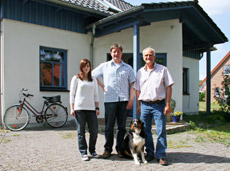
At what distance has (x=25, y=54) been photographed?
782cm

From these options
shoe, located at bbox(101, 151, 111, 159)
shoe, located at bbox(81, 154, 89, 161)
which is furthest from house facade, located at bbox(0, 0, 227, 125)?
shoe, located at bbox(81, 154, 89, 161)

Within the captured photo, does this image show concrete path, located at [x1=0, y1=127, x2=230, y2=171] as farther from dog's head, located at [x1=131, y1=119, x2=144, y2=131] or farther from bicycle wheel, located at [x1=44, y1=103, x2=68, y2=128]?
bicycle wheel, located at [x1=44, y1=103, x2=68, y2=128]

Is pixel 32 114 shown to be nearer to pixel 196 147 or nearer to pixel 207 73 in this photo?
pixel 196 147

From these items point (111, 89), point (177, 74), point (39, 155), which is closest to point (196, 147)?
point (111, 89)

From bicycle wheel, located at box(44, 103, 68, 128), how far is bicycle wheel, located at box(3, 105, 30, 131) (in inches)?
26.3

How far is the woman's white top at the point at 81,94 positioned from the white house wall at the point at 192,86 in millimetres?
8716

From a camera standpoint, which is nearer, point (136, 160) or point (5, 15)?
point (136, 160)

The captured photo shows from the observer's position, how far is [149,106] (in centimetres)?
434

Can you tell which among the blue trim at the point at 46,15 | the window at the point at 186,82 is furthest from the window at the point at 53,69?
the window at the point at 186,82

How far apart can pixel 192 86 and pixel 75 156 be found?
31.8 feet

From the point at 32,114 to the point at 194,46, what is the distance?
25.9 feet

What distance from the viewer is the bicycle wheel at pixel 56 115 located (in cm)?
805

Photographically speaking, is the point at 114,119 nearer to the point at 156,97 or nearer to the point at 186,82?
the point at 156,97

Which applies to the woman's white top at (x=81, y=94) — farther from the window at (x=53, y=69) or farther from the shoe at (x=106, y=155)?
the window at (x=53, y=69)
